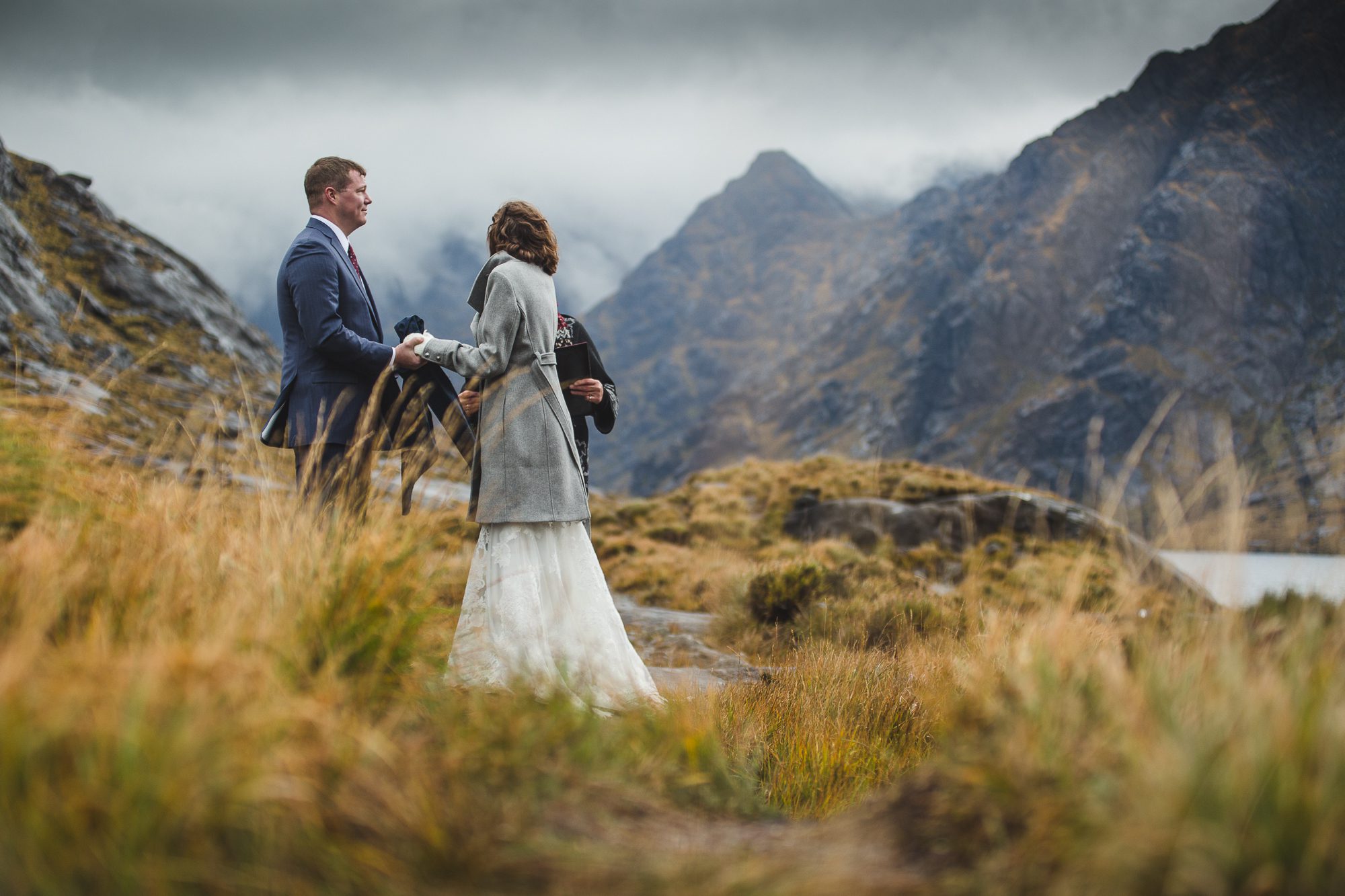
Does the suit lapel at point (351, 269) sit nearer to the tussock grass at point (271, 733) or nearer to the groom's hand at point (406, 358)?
the groom's hand at point (406, 358)

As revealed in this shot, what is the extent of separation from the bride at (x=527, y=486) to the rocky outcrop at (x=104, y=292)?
724 inches

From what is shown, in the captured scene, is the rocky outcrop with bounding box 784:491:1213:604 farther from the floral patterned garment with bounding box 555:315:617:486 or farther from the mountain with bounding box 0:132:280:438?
the mountain with bounding box 0:132:280:438

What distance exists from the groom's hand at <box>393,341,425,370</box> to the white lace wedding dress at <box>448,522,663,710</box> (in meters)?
1.01

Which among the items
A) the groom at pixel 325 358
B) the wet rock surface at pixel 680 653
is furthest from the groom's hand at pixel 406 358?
the wet rock surface at pixel 680 653

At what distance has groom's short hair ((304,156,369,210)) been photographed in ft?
14.8

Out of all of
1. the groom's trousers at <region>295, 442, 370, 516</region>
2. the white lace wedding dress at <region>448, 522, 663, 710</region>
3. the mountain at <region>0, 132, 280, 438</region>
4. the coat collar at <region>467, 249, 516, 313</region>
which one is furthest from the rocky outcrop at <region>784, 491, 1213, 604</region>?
the mountain at <region>0, 132, 280, 438</region>

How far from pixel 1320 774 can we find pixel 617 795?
158 cm

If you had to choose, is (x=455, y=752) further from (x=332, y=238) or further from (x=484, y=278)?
(x=332, y=238)

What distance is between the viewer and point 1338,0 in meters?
185

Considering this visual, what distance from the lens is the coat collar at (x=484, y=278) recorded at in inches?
170

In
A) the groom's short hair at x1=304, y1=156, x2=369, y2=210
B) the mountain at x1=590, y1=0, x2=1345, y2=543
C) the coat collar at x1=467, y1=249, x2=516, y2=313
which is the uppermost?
the mountain at x1=590, y1=0, x2=1345, y2=543

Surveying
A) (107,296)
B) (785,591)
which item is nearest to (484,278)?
(785,591)

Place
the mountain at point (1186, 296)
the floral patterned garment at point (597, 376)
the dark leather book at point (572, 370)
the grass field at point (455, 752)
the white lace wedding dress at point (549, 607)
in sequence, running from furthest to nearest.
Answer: the mountain at point (1186, 296)
the floral patterned garment at point (597, 376)
the dark leather book at point (572, 370)
the white lace wedding dress at point (549, 607)
the grass field at point (455, 752)

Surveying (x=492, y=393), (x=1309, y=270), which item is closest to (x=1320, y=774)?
(x=492, y=393)
